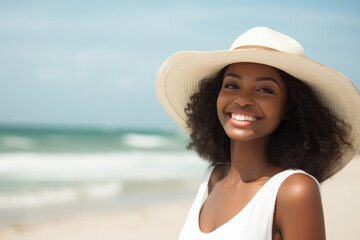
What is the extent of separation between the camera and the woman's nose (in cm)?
193

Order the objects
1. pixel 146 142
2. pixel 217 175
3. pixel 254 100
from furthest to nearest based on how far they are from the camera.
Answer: pixel 146 142 < pixel 217 175 < pixel 254 100

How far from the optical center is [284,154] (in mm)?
2027

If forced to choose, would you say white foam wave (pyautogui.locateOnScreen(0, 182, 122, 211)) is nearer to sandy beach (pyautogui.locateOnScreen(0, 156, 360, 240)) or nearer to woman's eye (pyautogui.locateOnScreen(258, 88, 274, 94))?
sandy beach (pyautogui.locateOnScreen(0, 156, 360, 240))

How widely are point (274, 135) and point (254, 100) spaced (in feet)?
1.02

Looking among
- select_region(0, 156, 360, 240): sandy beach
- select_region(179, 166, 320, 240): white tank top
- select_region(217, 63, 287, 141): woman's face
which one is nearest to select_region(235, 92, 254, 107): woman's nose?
select_region(217, 63, 287, 141): woman's face

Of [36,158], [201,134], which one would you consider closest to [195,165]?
[36,158]

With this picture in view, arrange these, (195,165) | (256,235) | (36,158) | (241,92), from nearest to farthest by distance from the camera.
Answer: (256,235)
(241,92)
(195,165)
(36,158)

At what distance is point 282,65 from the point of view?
1.89m

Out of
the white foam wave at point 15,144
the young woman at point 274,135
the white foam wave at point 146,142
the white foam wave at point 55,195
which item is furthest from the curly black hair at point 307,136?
the white foam wave at point 146,142

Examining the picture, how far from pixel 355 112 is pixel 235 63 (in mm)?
617

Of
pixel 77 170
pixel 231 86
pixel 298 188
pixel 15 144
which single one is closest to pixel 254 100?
pixel 231 86

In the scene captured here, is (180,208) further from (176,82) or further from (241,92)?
(241,92)

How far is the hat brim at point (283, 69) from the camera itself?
1.85m

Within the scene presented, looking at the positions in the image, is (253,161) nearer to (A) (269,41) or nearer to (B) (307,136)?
(B) (307,136)
